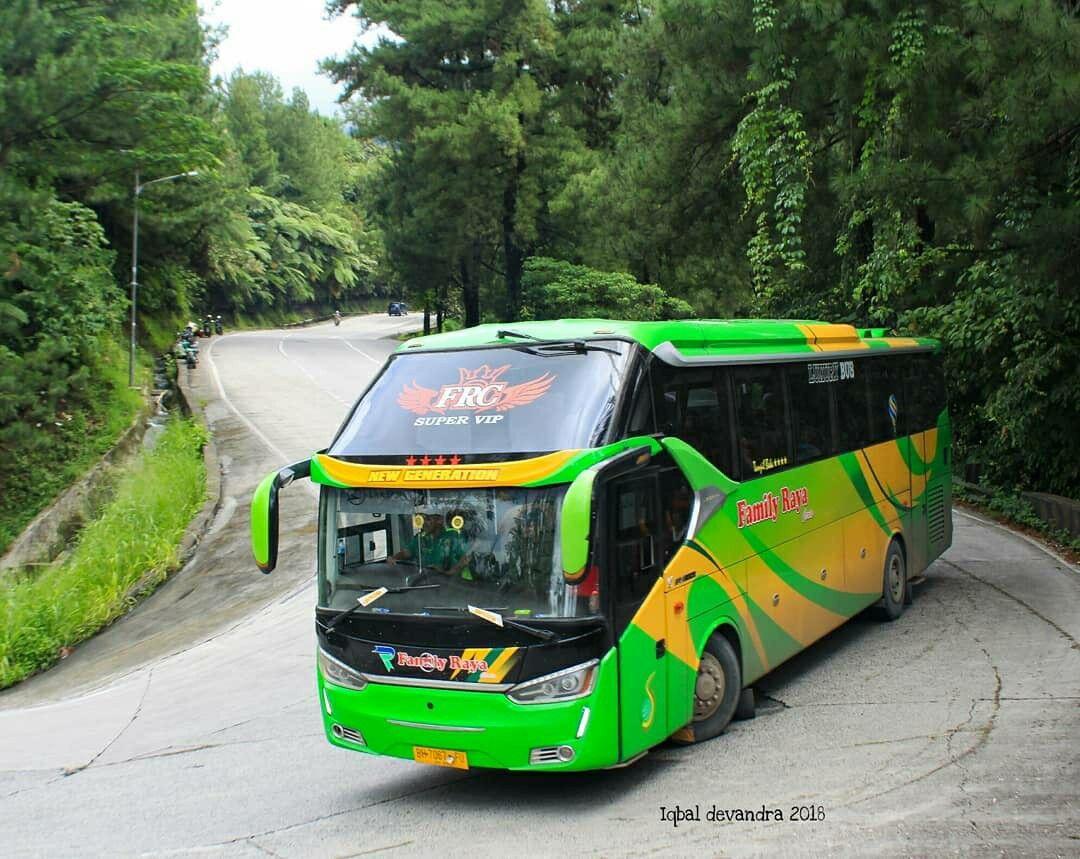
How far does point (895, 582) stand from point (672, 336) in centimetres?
543

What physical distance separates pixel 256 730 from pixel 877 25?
524 inches

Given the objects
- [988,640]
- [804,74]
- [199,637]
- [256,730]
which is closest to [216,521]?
[199,637]

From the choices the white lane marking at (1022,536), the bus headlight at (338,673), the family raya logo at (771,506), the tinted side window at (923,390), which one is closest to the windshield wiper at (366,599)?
the bus headlight at (338,673)

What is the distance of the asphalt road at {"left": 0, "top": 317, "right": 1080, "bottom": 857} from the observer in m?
6.62

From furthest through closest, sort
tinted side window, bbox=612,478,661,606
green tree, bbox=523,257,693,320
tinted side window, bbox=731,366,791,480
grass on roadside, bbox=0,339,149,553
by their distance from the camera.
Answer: green tree, bbox=523,257,693,320, grass on roadside, bbox=0,339,149,553, tinted side window, bbox=731,366,791,480, tinted side window, bbox=612,478,661,606

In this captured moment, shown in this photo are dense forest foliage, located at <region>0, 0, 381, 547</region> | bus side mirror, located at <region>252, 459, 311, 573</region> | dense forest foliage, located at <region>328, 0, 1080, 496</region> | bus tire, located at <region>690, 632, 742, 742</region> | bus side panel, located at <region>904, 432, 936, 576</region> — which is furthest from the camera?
dense forest foliage, located at <region>0, 0, 381, 547</region>

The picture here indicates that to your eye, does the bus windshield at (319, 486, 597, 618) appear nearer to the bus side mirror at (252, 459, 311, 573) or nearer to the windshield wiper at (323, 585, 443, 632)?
the windshield wiper at (323, 585, 443, 632)

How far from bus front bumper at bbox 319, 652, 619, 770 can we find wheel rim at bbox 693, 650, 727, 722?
147 centimetres

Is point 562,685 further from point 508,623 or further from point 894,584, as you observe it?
point 894,584

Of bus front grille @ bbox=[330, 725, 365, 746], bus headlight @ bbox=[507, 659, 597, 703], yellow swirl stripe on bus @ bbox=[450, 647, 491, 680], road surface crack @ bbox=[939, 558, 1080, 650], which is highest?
yellow swirl stripe on bus @ bbox=[450, 647, 491, 680]

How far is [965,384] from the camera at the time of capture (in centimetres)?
2150

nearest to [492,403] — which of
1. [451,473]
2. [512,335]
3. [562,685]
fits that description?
[451,473]

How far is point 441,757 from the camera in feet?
23.3

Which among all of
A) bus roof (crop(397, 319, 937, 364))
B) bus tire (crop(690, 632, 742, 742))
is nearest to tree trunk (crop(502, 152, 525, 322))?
bus roof (crop(397, 319, 937, 364))
